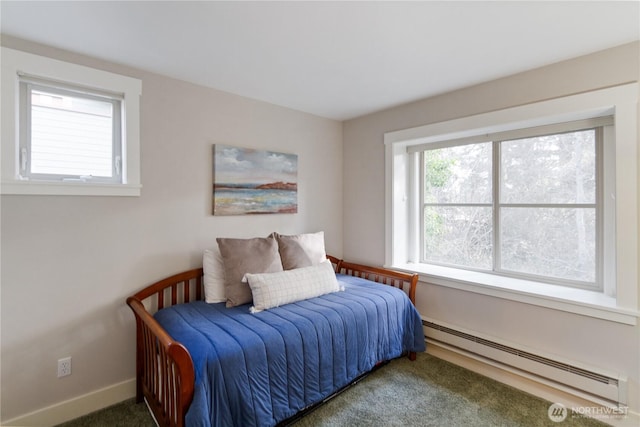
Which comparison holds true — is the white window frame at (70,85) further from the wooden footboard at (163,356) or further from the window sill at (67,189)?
the wooden footboard at (163,356)

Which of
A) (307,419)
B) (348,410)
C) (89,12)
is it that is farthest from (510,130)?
(89,12)

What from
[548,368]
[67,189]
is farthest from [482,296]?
[67,189]

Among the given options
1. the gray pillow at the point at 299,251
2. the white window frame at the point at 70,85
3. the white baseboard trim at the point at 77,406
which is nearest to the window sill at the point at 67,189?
the white window frame at the point at 70,85

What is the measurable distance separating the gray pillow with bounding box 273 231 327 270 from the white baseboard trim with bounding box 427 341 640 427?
1.33 m

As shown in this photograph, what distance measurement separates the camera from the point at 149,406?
6.42ft

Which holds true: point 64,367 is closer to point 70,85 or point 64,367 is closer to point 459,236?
point 70,85

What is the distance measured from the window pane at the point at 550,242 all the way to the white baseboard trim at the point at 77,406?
3112 millimetres

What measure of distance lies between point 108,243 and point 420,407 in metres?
2.37

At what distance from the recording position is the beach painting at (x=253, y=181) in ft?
8.40

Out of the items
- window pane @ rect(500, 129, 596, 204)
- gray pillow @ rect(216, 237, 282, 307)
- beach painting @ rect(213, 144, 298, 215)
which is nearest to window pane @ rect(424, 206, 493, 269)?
window pane @ rect(500, 129, 596, 204)

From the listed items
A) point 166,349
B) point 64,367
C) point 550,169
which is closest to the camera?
point 166,349

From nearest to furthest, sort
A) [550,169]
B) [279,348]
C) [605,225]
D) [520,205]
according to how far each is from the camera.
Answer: [279,348]
[605,225]
[550,169]
[520,205]

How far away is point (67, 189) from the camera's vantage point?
1.88 metres

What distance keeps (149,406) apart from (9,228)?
138cm
